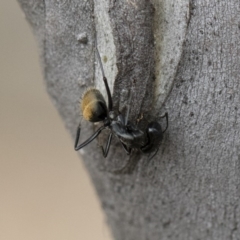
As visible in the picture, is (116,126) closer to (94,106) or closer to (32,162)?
(94,106)

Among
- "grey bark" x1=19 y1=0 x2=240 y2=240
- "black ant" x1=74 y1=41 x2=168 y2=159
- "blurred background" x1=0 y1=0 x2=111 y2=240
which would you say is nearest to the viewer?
"grey bark" x1=19 y1=0 x2=240 y2=240

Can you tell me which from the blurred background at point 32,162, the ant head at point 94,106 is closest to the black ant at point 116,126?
the ant head at point 94,106

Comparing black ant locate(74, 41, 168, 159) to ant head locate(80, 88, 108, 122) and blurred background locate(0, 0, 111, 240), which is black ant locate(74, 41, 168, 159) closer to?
ant head locate(80, 88, 108, 122)

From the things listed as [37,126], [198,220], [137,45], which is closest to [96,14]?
[137,45]

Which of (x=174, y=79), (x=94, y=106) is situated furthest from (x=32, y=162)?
(x=174, y=79)

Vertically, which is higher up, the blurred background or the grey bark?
the grey bark

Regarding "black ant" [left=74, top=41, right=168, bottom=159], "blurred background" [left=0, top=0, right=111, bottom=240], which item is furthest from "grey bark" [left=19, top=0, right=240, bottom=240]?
"blurred background" [left=0, top=0, right=111, bottom=240]

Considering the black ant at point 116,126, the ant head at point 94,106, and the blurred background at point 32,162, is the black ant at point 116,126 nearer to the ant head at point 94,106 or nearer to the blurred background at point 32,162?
the ant head at point 94,106
